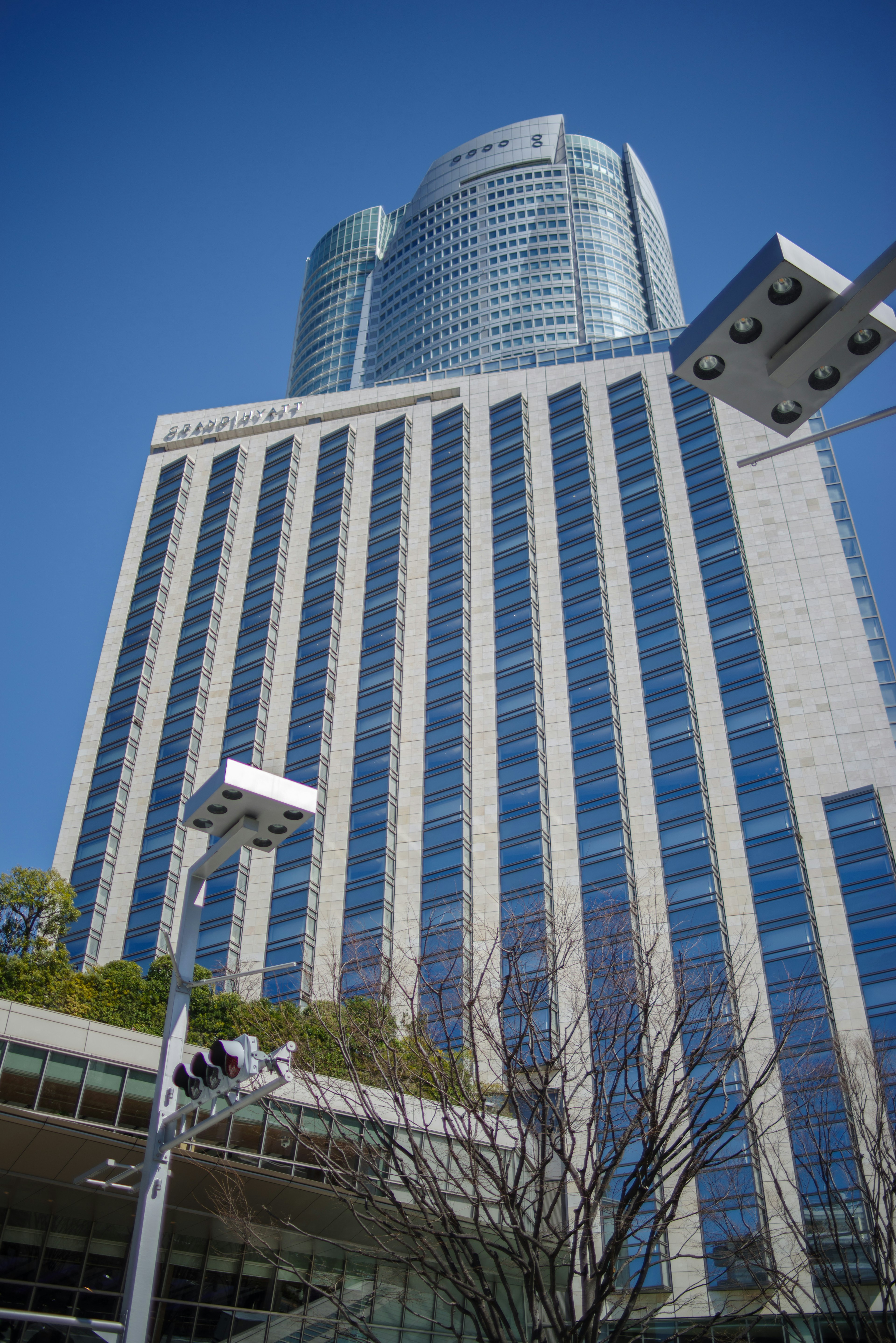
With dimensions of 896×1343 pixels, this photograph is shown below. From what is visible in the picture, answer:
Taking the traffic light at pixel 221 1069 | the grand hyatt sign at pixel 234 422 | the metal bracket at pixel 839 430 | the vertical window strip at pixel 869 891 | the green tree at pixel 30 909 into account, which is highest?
the grand hyatt sign at pixel 234 422

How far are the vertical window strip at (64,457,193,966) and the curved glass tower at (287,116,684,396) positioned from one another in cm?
7294

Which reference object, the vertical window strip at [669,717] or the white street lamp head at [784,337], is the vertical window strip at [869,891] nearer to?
the vertical window strip at [669,717]

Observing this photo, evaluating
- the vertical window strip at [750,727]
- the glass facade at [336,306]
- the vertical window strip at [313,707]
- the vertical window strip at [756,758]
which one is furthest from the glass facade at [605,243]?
the vertical window strip at [756,758]

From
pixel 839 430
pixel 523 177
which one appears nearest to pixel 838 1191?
pixel 839 430

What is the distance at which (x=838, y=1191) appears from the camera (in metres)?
22.1

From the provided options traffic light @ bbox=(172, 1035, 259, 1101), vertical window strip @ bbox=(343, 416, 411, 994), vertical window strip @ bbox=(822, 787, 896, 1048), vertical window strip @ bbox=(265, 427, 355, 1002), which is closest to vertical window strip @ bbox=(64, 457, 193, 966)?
vertical window strip @ bbox=(265, 427, 355, 1002)

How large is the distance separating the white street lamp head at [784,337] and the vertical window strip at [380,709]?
42.4 meters

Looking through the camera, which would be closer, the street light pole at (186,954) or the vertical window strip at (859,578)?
the street light pole at (186,954)

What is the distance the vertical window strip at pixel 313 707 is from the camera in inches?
2324

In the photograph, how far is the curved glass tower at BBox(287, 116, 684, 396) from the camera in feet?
510

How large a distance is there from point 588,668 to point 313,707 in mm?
17931

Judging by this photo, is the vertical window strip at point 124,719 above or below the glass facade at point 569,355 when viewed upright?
below

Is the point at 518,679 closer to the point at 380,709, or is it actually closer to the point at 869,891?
the point at 380,709

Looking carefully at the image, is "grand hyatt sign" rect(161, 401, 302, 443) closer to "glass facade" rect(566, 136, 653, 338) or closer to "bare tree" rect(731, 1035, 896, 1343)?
"bare tree" rect(731, 1035, 896, 1343)
